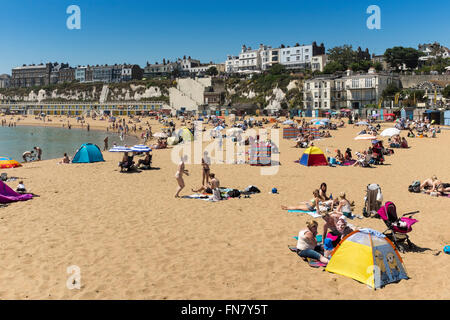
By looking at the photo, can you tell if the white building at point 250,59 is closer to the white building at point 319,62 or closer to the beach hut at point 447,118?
the white building at point 319,62

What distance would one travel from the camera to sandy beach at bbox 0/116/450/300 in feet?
19.3

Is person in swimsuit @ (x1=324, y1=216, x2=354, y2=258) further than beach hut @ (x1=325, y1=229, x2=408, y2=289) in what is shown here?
Yes

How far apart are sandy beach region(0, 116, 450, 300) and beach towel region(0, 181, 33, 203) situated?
0.37 m

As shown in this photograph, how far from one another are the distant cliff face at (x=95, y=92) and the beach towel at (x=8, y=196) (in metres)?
92.9

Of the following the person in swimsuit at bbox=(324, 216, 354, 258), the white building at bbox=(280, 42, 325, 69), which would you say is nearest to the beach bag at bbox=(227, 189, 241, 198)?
the person in swimsuit at bbox=(324, 216, 354, 258)

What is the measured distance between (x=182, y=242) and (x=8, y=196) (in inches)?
252

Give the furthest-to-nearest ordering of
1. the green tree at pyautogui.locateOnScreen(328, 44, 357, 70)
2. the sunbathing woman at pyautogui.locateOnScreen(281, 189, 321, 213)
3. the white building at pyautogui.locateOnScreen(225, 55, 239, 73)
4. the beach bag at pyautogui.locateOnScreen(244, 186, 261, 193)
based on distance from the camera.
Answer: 1. the white building at pyautogui.locateOnScreen(225, 55, 239, 73)
2. the green tree at pyautogui.locateOnScreen(328, 44, 357, 70)
3. the beach bag at pyautogui.locateOnScreen(244, 186, 261, 193)
4. the sunbathing woman at pyautogui.locateOnScreen(281, 189, 321, 213)

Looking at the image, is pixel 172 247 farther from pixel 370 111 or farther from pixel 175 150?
pixel 370 111

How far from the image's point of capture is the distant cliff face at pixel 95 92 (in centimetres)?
11119

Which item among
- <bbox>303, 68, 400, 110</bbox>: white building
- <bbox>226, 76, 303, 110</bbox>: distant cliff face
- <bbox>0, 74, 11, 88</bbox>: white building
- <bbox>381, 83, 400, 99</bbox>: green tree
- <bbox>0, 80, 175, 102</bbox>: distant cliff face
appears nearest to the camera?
<bbox>381, 83, 400, 99</bbox>: green tree

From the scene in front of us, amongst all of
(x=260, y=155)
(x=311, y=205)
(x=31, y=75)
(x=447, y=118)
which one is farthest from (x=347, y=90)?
(x=31, y=75)

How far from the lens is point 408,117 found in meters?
47.1

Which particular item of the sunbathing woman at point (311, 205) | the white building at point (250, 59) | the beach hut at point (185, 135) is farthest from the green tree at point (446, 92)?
the white building at point (250, 59)

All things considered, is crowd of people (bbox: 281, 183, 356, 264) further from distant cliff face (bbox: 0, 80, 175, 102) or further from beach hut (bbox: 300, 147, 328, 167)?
distant cliff face (bbox: 0, 80, 175, 102)
